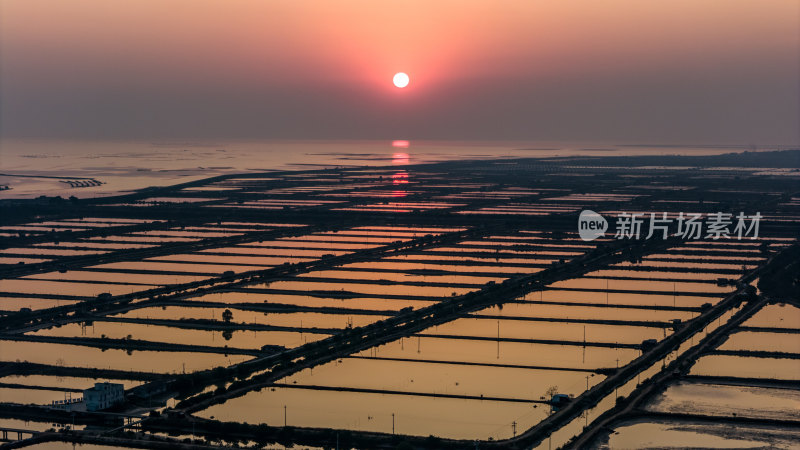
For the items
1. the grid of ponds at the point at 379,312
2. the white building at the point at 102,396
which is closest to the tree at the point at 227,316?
the grid of ponds at the point at 379,312

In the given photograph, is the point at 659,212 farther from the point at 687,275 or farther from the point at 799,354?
the point at 799,354

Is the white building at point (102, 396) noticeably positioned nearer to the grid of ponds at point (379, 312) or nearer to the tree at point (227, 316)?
the grid of ponds at point (379, 312)

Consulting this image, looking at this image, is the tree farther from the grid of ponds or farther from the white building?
the white building

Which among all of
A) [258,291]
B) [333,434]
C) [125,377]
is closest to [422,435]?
[333,434]

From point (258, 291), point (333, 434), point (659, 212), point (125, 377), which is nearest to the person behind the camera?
point (333, 434)

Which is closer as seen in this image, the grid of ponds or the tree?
the grid of ponds

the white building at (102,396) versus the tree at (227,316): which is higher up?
the tree at (227,316)

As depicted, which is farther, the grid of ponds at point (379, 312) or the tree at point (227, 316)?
the tree at point (227, 316)

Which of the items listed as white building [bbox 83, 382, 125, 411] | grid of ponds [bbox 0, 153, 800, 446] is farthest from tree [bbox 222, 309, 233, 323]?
white building [bbox 83, 382, 125, 411]
